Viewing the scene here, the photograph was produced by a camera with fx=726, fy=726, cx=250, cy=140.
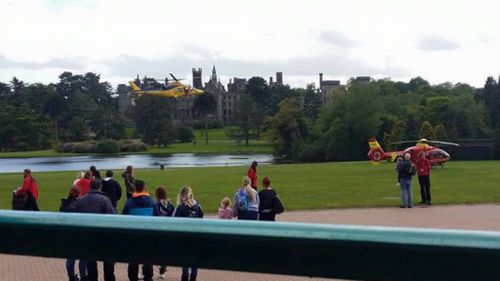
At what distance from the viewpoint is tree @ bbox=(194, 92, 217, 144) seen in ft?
584

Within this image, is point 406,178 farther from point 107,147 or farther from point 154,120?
point 154,120

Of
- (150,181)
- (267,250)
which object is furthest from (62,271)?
(150,181)

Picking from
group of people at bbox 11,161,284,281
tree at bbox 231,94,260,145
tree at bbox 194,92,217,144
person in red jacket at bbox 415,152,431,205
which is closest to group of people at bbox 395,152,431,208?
person in red jacket at bbox 415,152,431,205

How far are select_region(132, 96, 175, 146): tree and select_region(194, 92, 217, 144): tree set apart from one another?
25.4 meters

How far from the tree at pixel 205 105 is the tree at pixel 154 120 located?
83.4 feet

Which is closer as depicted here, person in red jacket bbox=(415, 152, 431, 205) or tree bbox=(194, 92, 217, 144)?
person in red jacket bbox=(415, 152, 431, 205)

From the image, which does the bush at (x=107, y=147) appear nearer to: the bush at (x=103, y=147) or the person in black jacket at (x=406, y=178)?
the bush at (x=103, y=147)

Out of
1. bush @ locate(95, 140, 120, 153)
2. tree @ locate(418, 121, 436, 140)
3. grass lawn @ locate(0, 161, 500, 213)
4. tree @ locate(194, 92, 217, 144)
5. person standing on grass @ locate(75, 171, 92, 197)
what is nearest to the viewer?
person standing on grass @ locate(75, 171, 92, 197)

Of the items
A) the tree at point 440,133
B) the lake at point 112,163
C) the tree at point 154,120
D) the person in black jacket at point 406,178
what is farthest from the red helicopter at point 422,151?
the tree at point 154,120

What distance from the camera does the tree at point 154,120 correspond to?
14388 centimetres

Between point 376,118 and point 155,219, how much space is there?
9828 centimetres

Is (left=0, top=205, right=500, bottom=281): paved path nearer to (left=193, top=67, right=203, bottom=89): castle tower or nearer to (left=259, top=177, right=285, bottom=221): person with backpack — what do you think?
(left=259, top=177, right=285, bottom=221): person with backpack

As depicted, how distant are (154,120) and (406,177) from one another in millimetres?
121772

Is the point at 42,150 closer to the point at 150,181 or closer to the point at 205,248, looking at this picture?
the point at 150,181
